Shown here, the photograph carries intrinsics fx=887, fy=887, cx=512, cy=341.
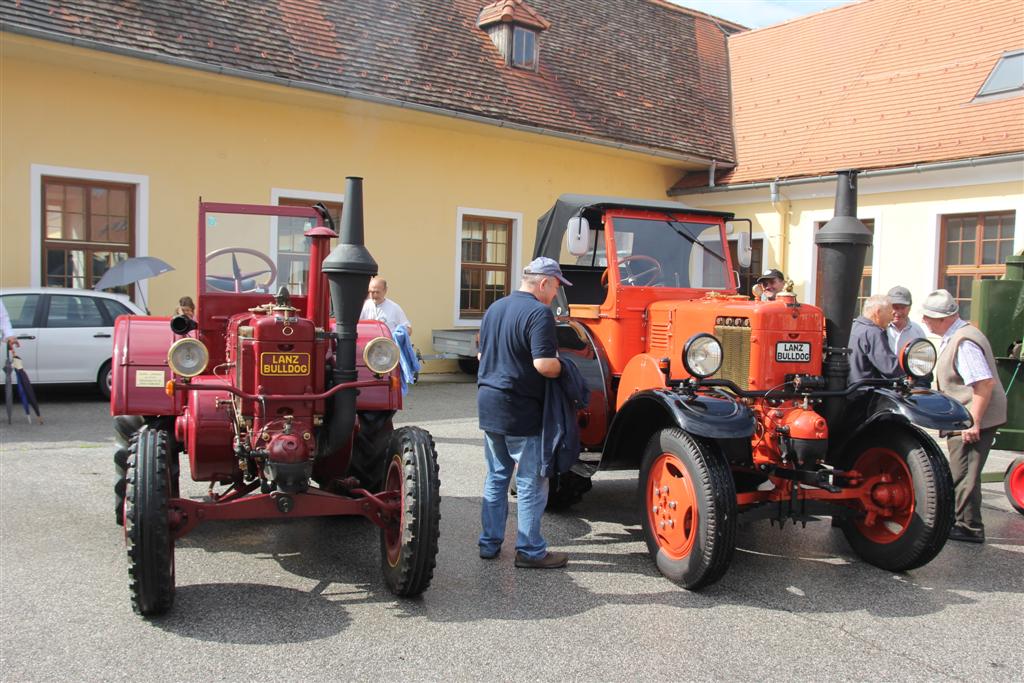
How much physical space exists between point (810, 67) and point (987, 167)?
17.7 ft

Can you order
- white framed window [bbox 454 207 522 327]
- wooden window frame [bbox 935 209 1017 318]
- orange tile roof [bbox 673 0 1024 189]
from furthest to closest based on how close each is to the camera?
1. white framed window [bbox 454 207 522 327]
2. orange tile roof [bbox 673 0 1024 189]
3. wooden window frame [bbox 935 209 1017 318]

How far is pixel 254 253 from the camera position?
213 inches

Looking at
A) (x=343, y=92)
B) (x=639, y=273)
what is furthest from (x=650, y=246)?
(x=343, y=92)

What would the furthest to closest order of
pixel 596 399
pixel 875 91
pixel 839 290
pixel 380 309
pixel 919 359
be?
pixel 875 91 → pixel 380 309 → pixel 596 399 → pixel 839 290 → pixel 919 359

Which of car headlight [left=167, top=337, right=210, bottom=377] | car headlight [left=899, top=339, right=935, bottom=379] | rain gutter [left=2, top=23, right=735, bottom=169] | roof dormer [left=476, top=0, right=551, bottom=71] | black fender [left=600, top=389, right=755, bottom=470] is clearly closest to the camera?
car headlight [left=167, top=337, right=210, bottom=377]

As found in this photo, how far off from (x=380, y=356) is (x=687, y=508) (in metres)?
1.78

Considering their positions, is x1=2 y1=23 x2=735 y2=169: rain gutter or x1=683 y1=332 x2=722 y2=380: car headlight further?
x1=2 y1=23 x2=735 y2=169: rain gutter

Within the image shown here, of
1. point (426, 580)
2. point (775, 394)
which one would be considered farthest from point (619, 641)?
point (775, 394)

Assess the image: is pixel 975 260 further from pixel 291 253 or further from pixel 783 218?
pixel 291 253

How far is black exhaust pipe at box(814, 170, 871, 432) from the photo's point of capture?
5.27 m

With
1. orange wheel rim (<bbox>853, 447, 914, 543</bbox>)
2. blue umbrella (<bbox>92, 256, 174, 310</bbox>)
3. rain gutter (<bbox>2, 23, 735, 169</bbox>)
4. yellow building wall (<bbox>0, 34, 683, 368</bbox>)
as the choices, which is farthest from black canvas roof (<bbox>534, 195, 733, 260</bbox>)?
yellow building wall (<bbox>0, 34, 683, 368</bbox>)

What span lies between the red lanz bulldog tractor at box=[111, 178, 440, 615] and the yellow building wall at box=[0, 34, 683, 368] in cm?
701

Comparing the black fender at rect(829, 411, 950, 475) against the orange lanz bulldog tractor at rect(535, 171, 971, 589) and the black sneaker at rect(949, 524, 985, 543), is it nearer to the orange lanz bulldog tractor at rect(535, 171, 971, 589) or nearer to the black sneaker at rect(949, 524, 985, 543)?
the orange lanz bulldog tractor at rect(535, 171, 971, 589)

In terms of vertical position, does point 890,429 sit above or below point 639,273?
below
